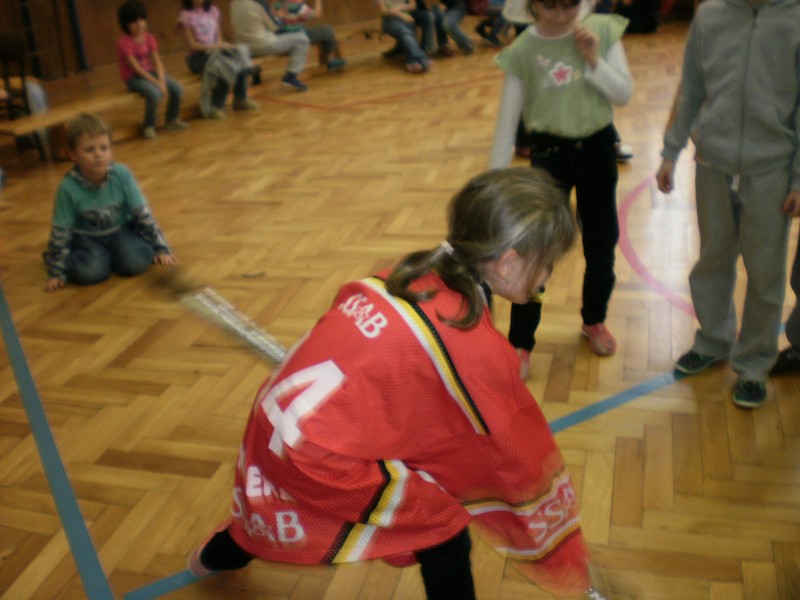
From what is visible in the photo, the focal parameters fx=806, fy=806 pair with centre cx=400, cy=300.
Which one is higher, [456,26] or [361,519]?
[361,519]

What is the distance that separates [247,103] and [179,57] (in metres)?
2.09

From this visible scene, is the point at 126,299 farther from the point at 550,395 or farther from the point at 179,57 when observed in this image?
the point at 179,57

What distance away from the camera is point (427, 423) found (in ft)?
3.94

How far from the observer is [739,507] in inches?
69.6

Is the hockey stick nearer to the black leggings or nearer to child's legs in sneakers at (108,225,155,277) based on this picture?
child's legs in sneakers at (108,225,155,277)

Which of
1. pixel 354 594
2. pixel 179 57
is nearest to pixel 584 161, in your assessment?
pixel 354 594

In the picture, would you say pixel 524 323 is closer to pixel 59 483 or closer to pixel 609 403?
pixel 609 403

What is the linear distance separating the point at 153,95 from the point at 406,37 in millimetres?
2639

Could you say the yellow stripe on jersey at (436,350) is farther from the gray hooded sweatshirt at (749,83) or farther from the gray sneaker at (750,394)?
the gray sneaker at (750,394)

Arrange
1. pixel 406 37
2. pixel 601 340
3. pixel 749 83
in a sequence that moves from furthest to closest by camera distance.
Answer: pixel 406 37 → pixel 601 340 → pixel 749 83

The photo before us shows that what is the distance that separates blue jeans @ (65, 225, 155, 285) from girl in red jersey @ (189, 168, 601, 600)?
6.93ft

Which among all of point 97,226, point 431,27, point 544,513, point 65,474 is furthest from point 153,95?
point 544,513

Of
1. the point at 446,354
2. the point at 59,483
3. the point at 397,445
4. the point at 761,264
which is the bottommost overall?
the point at 59,483

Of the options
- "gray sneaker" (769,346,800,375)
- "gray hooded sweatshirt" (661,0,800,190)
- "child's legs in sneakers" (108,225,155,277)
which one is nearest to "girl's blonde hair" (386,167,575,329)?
"gray hooded sweatshirt" (661,0,800,190)
